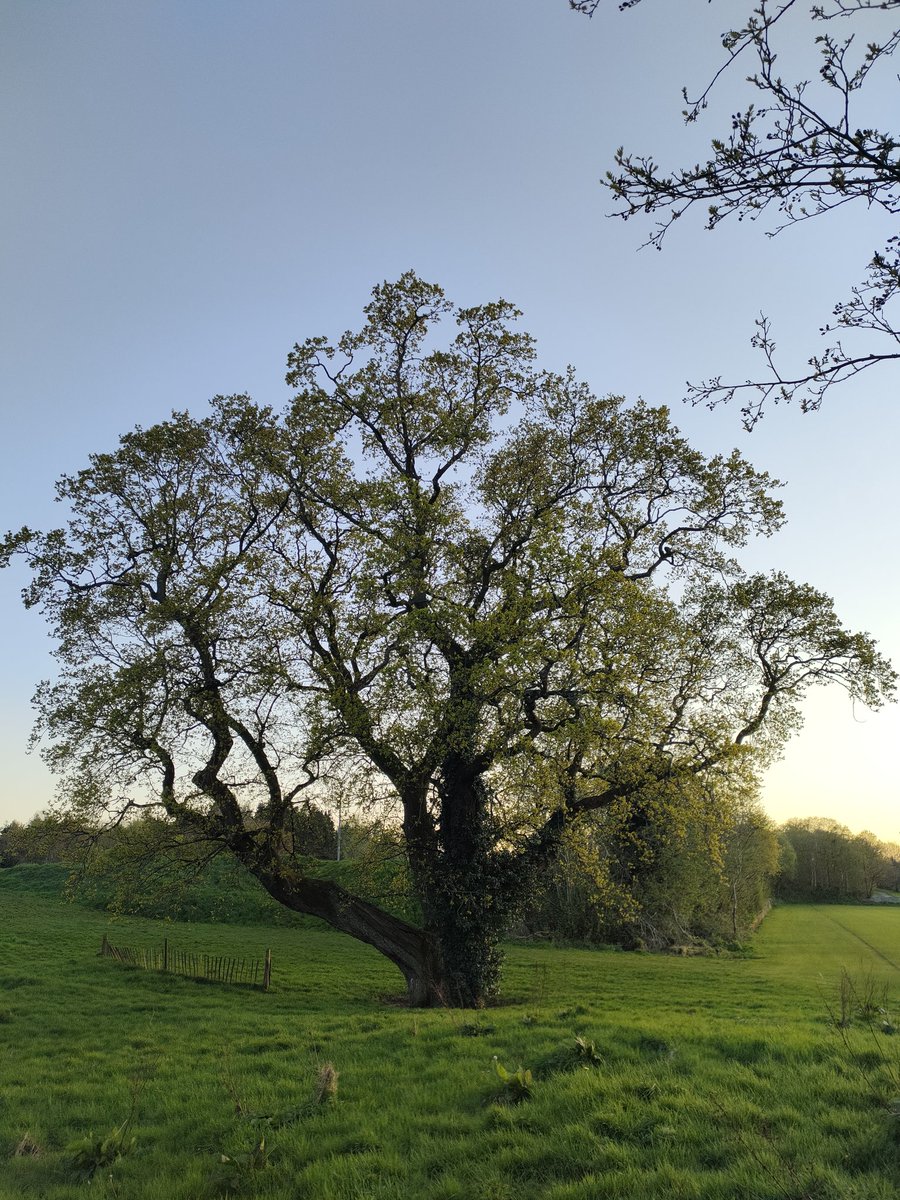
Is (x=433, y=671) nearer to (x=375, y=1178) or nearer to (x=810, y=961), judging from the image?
(x=375, y=1178)

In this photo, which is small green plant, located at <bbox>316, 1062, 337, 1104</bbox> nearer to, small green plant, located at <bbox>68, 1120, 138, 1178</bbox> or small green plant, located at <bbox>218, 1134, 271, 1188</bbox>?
small green plant, located at <bbox>218, 1134, 271, 1188</bbox>

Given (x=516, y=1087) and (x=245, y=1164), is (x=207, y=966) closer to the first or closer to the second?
(x=245, y=1164)

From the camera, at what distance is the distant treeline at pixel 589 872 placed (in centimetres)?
1786

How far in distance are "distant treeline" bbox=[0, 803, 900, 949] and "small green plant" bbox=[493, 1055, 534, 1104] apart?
9225mm

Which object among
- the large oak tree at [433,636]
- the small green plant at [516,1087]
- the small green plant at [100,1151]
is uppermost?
the large oak tree at [433,636]

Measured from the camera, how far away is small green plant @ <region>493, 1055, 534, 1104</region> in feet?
25.7

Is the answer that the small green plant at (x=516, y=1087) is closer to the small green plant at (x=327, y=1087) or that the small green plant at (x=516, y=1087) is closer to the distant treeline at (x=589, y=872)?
the small green plant at (x=327, y=1087)

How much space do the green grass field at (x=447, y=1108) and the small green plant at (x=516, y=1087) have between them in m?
0.11

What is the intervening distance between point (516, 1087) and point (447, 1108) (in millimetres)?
787

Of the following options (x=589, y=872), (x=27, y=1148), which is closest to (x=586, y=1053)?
(x=27, y=1148)

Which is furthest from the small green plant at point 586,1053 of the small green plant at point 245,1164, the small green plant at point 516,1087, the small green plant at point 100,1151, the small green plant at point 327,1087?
the small green plant at point 100,1151

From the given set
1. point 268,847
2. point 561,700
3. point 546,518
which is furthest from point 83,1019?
point 546,518

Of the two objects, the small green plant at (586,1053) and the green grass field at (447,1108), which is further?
the small green plant at (586,1053)

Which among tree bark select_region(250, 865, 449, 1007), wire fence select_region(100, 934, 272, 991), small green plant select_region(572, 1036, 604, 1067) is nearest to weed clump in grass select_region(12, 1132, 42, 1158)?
small green plant select_region(572, 1036, 604, 1067)
